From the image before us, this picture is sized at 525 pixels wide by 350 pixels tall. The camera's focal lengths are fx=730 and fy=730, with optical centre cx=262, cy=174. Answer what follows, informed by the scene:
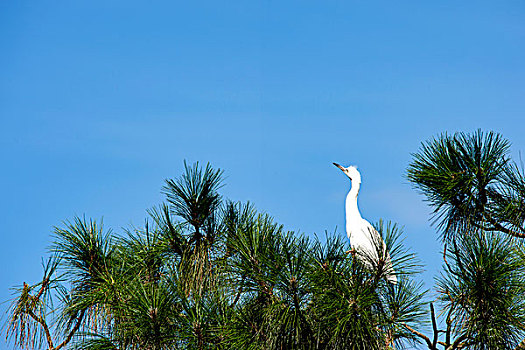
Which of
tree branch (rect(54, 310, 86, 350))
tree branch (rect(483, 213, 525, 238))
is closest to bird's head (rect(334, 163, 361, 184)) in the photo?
tree branch (rect(483, 213, 525, 238))

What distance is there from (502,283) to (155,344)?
2086 millimetres

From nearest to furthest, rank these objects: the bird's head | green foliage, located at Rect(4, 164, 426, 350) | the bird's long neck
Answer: green foliage, located at Rect(4, 164, 426, 350)
the bird's long neck
the bird's head

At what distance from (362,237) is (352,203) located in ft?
2.54

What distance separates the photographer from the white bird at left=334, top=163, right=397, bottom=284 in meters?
4.12

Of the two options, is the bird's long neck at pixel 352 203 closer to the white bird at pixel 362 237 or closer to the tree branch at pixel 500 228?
the white bird at pixel 362 237

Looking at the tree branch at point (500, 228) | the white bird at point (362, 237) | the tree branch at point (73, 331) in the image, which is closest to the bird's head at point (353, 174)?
the white bird at point (362, 237)

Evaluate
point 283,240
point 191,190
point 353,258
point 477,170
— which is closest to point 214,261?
point 191,190

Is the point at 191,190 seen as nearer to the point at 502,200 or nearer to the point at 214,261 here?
the point at 214,261

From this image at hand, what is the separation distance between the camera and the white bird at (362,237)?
412 centimetres

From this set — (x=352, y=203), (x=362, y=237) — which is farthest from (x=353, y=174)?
(x=362, y=237)

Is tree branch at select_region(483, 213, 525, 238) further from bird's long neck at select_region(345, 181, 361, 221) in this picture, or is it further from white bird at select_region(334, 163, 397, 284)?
bird's long neck at select_region(345, 181, 361, 221)

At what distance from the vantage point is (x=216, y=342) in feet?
14.4

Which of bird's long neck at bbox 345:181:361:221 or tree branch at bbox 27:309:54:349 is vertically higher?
bird's long neck at bbox 345:181:361:221

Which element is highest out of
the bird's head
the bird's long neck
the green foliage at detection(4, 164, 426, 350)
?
the bird's head
